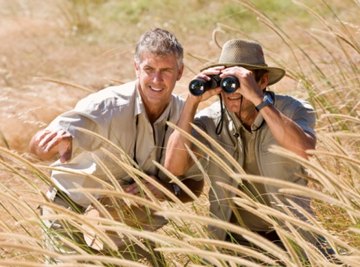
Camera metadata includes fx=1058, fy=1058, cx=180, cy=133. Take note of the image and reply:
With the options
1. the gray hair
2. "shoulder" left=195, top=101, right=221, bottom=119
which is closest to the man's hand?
"shoulder" left=195, top=101, right=221, bottom=119

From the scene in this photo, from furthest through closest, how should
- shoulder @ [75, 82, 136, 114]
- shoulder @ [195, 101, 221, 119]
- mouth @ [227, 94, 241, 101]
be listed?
Answer: 1. shoulder @ [75, 82, 136, 114]
2. shoulder @ [195, 101, 221, 119]
3. mouth @ [227, 94, 241, 101]

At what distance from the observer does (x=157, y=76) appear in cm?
419

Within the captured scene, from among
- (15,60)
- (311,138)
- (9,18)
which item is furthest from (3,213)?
(9,18)

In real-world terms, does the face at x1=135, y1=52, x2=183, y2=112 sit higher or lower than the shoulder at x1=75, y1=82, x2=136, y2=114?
higher

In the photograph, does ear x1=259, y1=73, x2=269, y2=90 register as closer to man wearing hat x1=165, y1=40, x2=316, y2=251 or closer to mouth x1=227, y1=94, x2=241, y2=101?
man wearing hat x1=165, y1=40, x2=316, y2=251

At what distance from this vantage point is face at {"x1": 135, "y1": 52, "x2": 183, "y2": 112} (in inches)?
166

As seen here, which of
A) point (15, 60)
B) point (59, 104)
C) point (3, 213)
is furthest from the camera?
point (15, 60)

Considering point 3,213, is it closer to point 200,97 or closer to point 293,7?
point 200,97

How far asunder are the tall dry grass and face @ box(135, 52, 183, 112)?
0.91ft

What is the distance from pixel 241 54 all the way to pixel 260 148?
37 centimetres

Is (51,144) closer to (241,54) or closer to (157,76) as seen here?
(157,76)

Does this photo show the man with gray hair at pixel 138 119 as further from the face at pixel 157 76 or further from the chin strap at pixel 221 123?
the chin strap at pixel 221 123

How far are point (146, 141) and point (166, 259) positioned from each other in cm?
72

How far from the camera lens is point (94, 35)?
34.4 ft
